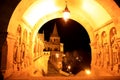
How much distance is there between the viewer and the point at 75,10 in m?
13.3

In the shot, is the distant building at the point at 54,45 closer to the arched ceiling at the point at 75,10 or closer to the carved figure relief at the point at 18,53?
the arched ceiling at the point at 75,10

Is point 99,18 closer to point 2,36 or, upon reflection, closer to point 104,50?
point 104,50

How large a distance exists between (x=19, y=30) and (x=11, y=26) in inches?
99.3

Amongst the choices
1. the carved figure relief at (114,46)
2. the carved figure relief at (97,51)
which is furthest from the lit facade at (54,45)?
the carved figure relief at (114,46)

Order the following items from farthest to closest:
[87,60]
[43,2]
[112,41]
A: [87,60] → [43,2] → [112,41]

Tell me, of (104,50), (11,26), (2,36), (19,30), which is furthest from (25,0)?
(104,50)

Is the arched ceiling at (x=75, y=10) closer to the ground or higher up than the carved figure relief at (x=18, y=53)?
higher up

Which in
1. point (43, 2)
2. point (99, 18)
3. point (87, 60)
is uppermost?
point (43, 2)

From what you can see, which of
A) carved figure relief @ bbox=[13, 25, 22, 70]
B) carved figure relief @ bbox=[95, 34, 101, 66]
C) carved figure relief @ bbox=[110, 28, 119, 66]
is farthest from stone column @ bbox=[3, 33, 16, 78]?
carved figure relief @ bbox=[95, 34, 101, 66]

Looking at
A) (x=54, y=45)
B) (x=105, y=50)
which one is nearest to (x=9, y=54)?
(x=105, y=50)

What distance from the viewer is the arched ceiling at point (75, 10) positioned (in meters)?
11.2

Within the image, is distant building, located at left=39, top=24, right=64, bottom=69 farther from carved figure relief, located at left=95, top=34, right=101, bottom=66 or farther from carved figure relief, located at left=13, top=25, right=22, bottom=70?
carved figure relief, located at left=13, top=25, right=22, bottom=70

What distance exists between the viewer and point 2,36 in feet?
26.0

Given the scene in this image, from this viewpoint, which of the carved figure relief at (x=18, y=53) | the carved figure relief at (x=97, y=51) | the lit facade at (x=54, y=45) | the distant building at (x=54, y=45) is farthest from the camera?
the lit facade at (x=54, y=45)
